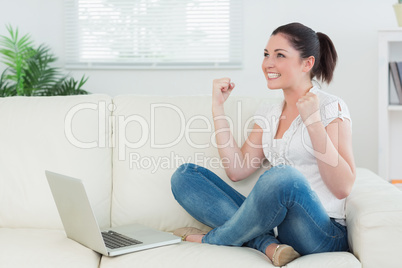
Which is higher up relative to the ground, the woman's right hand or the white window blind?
the white window blind

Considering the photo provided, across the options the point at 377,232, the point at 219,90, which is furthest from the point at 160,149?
the point at 377,232

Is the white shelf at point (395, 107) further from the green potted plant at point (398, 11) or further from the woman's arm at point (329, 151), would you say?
the woman's arm at point (329, 151)

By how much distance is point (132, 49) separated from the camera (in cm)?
350

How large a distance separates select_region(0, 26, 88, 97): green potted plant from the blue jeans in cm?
154

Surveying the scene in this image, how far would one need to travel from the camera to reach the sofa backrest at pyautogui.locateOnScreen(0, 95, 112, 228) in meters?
2.12

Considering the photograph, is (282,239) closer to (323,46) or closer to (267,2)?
(323,46)

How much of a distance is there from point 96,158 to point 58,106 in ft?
0.91

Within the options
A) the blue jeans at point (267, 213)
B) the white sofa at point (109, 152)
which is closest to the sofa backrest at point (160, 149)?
the white sofa at point (109, 152)

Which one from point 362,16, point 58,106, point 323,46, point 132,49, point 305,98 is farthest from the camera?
point 132,49

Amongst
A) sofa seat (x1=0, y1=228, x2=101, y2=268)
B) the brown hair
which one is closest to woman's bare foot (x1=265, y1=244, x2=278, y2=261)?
sofa seat (x1=0, y1=228, x2=101, y2=268)

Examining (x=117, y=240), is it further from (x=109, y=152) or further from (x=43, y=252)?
(x=109, y=152)

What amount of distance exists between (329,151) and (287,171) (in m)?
0.19

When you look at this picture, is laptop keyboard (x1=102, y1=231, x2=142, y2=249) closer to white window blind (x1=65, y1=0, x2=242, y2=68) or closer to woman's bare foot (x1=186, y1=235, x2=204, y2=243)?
woman's bare foot (x1=186, y1=235, x2=204, y2=243)

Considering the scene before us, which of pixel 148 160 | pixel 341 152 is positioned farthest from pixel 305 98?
pixel 148 160
